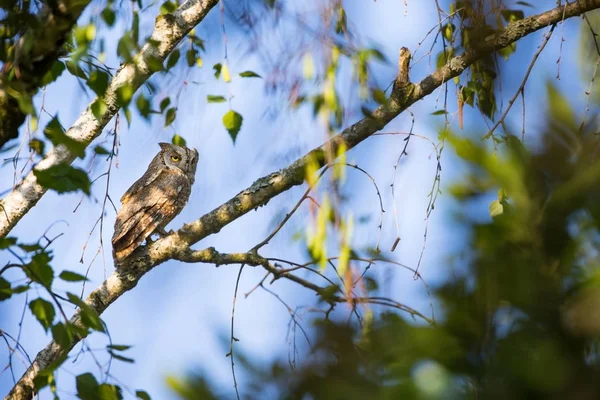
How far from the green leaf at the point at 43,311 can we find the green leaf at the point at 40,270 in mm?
78

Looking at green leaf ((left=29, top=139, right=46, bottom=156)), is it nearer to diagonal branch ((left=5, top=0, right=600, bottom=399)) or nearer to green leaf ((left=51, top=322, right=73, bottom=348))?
green leaf ((left=51, top=322, right=73, bottom=348))

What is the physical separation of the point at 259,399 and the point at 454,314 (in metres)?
0.20

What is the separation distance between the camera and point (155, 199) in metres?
4.32

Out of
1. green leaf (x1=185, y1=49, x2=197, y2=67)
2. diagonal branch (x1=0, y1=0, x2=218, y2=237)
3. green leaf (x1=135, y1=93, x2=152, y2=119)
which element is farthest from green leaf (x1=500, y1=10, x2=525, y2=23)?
green leaf (x1=135, y1=93, x2=152, y2=119)

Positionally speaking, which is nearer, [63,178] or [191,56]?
[63,178]

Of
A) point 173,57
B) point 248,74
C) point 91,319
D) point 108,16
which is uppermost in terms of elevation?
point 173,57

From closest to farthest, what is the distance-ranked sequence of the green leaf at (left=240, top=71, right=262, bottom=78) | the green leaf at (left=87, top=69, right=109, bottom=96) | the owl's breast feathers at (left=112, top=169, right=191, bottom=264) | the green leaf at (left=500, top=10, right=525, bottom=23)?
the green leaf at (left=87, top=69, right=109, bottom=96), the green leaf at (left=240, top=71, right=262, bottom=78), the green leaf at (left=500, top=10, right=525, bottom=23), the owl's breast feathers at (left=112, top=169, right=191, bottom=264)

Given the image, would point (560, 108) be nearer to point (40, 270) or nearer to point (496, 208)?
point (496, 208)

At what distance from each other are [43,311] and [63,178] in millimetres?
320

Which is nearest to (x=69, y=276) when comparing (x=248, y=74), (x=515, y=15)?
(x=248, y=74)

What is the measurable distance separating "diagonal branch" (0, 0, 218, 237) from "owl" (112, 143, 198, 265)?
102cm

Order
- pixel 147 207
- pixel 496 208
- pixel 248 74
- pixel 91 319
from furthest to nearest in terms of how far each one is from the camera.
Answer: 1. pixel 147 207
2. pixel 248 74
3. pixel 91 319
4. pixel 496 208

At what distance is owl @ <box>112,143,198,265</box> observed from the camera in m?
3.83

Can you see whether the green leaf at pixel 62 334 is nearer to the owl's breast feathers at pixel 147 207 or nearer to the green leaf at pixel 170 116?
the green leaf at pixel 170 116
